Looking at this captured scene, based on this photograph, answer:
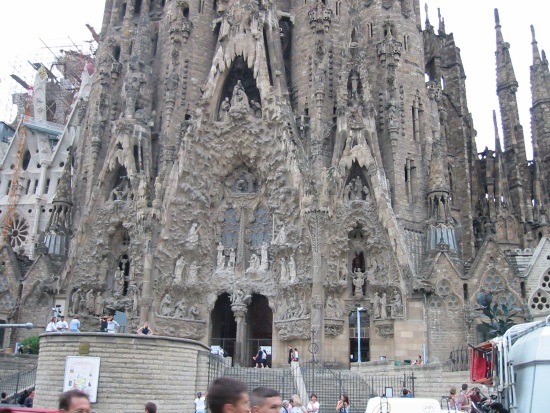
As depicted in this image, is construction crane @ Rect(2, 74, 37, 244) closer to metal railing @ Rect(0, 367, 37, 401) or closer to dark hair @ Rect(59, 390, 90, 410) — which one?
metal railing @ Rect(0, 367, 37, 401)

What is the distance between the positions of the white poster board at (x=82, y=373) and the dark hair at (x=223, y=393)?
14.1 metres

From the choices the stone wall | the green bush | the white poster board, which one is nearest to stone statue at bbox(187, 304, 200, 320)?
the green bush

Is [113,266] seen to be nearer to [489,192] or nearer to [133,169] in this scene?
[133,169]

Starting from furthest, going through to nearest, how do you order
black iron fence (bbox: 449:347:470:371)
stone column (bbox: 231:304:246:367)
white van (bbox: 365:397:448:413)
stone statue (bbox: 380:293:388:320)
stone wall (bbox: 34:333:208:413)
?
stone column (bbox: 231:304:246:367) < stone statue (bbox: 380:293:388:320) < black iron fence (bbox: 449:347:470:371) < stone wall (bbox: 34:333:208:413) < white van (bbox: 365:397:448:413)

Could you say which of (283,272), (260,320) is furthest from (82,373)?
(260,320)

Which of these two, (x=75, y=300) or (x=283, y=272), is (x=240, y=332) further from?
(x=75, y=300)

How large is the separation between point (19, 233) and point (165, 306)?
62.3 feet

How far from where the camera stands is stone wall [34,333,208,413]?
16484 mm

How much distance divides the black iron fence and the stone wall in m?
11.3

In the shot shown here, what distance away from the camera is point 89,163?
31.9 metres

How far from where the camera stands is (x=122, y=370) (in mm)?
16688

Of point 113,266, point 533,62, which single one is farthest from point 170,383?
point 533,62

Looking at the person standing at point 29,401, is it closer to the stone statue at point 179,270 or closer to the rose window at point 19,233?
the stone statue at point 179,270

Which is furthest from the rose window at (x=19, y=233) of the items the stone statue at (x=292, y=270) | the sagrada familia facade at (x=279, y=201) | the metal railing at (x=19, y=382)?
the stone statue at (x=292, y=270)
